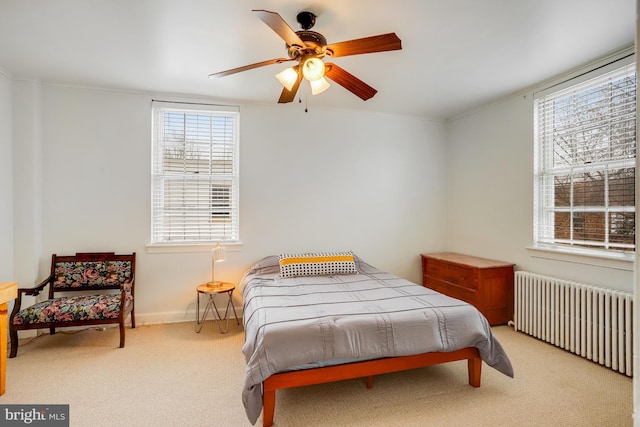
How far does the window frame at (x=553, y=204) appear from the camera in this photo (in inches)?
101

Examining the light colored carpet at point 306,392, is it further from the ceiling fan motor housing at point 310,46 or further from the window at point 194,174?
the ceiling fan motor housing at point 310,46

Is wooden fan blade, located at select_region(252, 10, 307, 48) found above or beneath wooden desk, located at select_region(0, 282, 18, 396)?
above

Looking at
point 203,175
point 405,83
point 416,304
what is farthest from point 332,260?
point 405,83

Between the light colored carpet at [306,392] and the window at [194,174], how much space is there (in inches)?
52.3

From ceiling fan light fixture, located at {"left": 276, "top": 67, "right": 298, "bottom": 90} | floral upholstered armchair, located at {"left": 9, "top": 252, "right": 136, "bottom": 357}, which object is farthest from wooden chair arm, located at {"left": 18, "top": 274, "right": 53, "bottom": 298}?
ceiling fan light fixture, located at {"left": 276, "top": 67, "right": 298, "bottom": 90}

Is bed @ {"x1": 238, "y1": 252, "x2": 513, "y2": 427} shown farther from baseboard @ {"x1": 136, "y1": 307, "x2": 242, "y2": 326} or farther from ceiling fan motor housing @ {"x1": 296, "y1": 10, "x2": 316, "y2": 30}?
ceiling fan motor housing @ {"x1": 296, "y1": 10, "x2": 316, "y2": 30}

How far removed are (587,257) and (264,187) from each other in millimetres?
3333

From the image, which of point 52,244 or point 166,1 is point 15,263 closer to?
point 52,244

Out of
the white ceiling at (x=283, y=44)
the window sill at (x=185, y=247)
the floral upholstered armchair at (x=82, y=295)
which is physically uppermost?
the white ceiling at (x=283, y=44)

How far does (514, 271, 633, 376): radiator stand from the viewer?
7.99ft

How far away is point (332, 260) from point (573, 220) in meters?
2.42

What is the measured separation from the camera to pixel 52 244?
3311 millimetres

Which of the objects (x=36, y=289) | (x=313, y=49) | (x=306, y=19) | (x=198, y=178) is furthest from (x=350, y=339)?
(x=36, y=289)

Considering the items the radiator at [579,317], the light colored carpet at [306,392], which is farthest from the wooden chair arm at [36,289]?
the radiator at [579,317]
